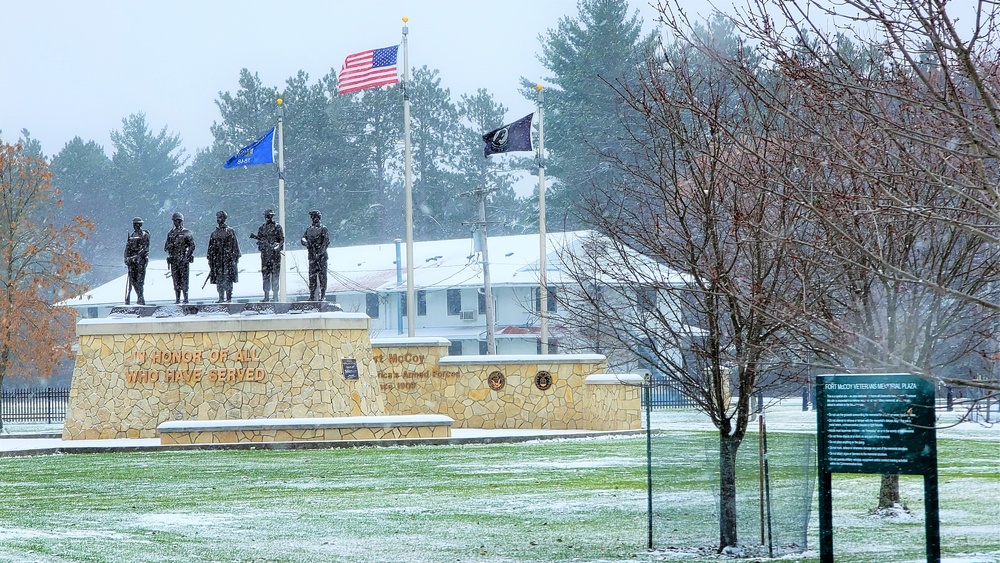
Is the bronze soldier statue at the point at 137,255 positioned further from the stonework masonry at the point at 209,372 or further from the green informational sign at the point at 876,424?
the green informational sign at the point at 876,424

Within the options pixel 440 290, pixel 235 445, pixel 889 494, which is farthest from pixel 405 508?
pixel 440 290

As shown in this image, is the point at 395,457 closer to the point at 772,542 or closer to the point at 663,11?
the point at 772,542

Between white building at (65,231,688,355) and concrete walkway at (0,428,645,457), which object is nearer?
concrete walkway at (0,428,645,457)

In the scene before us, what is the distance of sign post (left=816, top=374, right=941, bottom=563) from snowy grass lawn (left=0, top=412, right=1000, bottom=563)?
7.43ft

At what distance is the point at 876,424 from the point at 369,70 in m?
25.3

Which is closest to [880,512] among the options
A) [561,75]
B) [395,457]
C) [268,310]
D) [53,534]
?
[53,534]

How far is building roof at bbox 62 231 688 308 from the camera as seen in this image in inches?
2349

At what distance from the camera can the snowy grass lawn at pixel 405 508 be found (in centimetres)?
1228

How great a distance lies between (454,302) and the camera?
6147 cm

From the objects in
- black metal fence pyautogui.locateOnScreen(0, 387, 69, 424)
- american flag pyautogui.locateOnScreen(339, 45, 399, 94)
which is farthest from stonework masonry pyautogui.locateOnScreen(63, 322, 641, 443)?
black metal fence pyautogui.locateOnScreen(0, 387, 69, 424)

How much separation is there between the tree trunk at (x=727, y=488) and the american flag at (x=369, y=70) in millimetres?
22294

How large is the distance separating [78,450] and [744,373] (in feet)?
59.7

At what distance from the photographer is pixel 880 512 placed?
14844 millimetres

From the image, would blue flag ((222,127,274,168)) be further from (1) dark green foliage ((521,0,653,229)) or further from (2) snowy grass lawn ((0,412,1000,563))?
(1) dark green foliage ((521,0,653,229))
